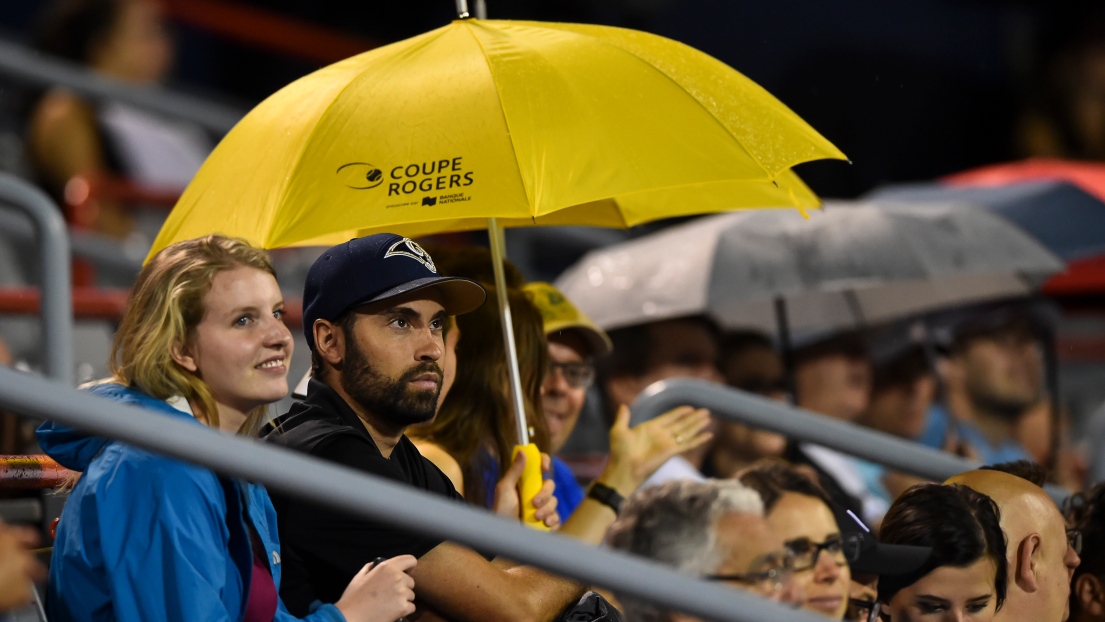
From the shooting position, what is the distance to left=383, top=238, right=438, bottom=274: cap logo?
3.10 meters

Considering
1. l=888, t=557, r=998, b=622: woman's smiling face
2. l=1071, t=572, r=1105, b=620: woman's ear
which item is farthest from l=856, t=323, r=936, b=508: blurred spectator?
l=888, t=557, r=998, b=622: woman's smiling face

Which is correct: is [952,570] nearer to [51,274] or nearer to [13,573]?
[13,573]

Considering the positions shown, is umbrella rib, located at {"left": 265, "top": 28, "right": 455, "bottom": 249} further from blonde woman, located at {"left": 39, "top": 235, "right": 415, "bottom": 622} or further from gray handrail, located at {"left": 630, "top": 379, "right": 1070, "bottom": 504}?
gray handrail, located at {"left": 630, "top": 379, "right": 1070, "bottom": 504}

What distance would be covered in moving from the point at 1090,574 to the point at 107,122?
5567 millimetres

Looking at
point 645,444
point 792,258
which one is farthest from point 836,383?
point 645,444

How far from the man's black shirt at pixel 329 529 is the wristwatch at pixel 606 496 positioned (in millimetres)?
709

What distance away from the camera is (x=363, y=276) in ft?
10.1

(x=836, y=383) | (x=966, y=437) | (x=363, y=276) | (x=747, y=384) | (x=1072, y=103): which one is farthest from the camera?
(x=1072, y=103)

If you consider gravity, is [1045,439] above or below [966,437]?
below

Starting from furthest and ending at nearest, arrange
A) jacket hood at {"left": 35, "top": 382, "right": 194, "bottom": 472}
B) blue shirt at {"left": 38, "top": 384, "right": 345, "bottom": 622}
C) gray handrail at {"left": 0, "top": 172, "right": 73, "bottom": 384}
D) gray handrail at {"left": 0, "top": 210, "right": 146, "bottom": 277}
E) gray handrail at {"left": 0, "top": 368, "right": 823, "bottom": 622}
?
gray handrail at {"left": 0, "top": 210, "right": 146, "bottom": 277} < gray handrail at {"left": 0, "top": 172, "right": 73, "bottom": 384} < jacket hood at {"left": 35, "top": 382, "right": 194, "bottom": 472} < blue shirt at {"left": 38, "top": 384, "right": 345, "bottom": 622} < gray handrail at {"left": 0, "top": 368, "right": 823, "bottom": 622}

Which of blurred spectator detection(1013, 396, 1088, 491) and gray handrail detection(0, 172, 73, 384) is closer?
gray handrail detection(0, 172, 73, 384)

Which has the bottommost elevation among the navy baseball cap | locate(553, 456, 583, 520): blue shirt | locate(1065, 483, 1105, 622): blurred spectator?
locate(553, 456, 583, 520): blue shirt

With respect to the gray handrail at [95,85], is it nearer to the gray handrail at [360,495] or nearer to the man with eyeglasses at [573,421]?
the man with eyeglasses at [573,421]

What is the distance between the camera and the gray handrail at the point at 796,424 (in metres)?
4.16
